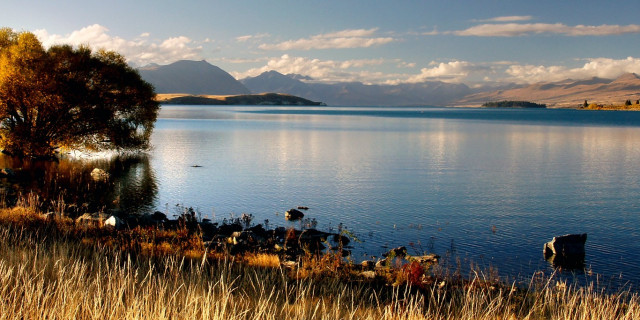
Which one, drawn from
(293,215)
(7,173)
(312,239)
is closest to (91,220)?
(312,239)

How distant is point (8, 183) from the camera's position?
34062mm

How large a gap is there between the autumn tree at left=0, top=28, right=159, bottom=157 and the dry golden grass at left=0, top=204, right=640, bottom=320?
103ft

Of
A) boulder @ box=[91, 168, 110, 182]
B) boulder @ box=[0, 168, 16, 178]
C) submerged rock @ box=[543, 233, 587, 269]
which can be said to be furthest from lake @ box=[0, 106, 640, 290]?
boulder @ box=[0, 168, 16, 178]

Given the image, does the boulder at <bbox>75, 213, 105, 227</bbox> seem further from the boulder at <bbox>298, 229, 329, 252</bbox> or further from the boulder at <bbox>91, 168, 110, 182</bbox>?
the boulder at <bbox>91, 168, 110, 182</bbox>

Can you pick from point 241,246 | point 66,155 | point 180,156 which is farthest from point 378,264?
point 66,155

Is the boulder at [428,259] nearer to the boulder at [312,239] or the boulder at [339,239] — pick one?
the boulder at [339,239]

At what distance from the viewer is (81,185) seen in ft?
113

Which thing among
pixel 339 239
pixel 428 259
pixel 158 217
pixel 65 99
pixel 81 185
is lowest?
pixel 428 259

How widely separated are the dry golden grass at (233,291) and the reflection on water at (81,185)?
759cm

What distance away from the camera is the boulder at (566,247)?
19.0 metres

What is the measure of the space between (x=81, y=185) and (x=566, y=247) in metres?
30.6

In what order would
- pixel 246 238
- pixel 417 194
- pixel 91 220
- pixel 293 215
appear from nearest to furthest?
pixel 246 238
pixel 91 220
pixel 293 215
pixel 417 194

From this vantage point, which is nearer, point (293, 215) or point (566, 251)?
point (566, 251)

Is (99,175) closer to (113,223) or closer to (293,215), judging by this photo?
(293,215)
